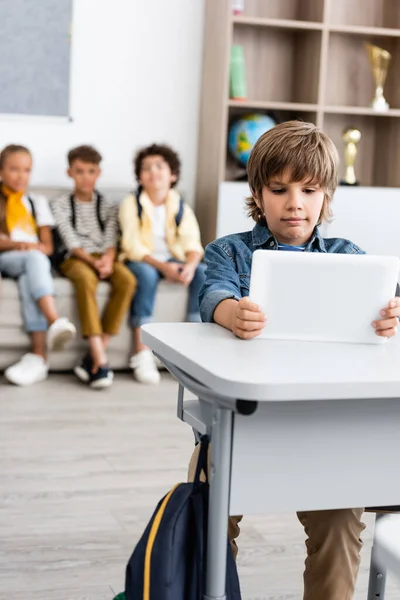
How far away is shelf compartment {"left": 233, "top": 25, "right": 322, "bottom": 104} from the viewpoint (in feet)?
16.5

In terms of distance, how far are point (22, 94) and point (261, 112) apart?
129 cm

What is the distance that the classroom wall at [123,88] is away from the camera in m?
4.85

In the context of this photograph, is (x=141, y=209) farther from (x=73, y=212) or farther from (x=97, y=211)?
(x=73, y=212)

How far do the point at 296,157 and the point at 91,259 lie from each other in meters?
2.70

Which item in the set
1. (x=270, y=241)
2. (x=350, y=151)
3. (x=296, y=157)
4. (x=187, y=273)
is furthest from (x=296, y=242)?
(x=350, y=151)

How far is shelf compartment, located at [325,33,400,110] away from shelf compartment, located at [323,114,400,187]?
0.32 ft

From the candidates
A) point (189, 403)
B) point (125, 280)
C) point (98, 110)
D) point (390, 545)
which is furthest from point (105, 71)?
point (390, 545)

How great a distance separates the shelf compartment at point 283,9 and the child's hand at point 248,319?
380 cm

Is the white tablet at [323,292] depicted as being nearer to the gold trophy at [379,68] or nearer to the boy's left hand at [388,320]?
the boy's left hand at [388,320]

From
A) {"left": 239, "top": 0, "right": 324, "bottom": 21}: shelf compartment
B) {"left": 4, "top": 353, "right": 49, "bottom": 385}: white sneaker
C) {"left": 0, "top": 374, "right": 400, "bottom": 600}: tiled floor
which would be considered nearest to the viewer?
{"left": 0, "top": 374, "right": 400, "bottom": 600}: tiled floor

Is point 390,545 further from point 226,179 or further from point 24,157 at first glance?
point 226,179

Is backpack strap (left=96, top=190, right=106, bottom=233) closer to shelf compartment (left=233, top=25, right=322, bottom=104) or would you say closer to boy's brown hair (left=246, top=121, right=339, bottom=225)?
shelf compartment (left=233, top=25, right=322, bottom=104)

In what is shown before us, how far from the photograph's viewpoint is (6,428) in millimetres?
3338

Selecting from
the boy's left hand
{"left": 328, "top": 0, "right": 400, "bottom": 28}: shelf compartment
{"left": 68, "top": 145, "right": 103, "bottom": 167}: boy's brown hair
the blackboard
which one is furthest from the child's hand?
{"left": 328, "top": 0, "right": 400, "bottom": 28}: shelf compartment
